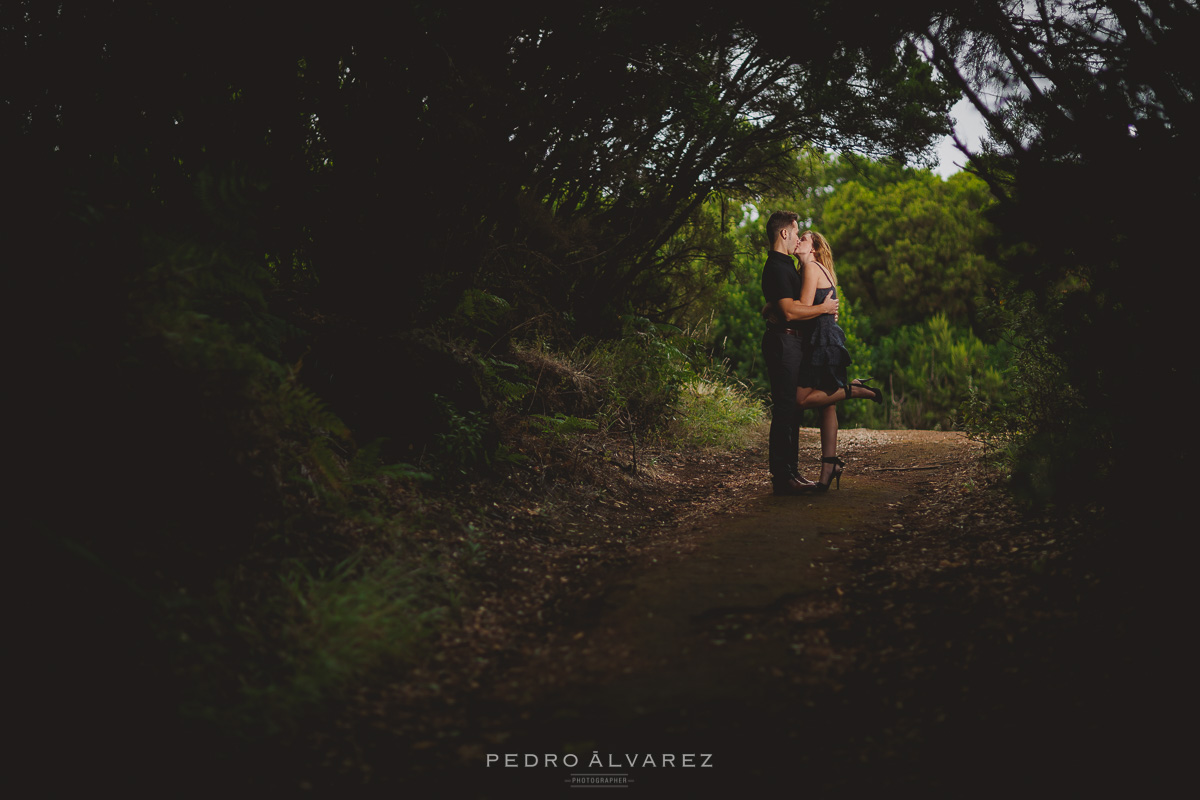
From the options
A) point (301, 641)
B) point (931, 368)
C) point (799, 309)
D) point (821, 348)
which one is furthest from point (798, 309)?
point (931, 368)

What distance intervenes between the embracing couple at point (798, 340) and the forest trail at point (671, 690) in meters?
1.59

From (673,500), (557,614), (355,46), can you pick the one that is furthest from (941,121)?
(557,614)

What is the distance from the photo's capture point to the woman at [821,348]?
5.61 m

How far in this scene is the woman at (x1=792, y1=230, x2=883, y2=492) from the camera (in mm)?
5605

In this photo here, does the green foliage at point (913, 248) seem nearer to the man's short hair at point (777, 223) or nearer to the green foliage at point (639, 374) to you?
the green foliage at point (639, 374)

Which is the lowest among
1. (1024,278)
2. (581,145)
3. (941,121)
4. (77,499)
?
(77,499)

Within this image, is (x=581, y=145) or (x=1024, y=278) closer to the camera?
(x=1024, y=278)

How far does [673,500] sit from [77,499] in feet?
13.1

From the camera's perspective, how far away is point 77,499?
3.06m

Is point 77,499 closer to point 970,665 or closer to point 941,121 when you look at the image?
point 970,665

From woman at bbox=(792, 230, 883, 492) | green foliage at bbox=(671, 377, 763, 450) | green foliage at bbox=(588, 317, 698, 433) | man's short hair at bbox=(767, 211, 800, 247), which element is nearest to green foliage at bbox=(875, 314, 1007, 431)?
green foliage at bbox=(671, 377, 763, 450)

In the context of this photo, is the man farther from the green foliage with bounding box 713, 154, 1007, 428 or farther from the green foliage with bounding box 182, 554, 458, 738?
the green foliage with bounding box 713, 154, 1007, 428

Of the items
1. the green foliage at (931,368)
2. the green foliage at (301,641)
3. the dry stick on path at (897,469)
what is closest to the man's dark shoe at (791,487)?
the dry stick on path at (897,469)

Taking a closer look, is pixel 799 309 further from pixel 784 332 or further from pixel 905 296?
pixel 905 296
